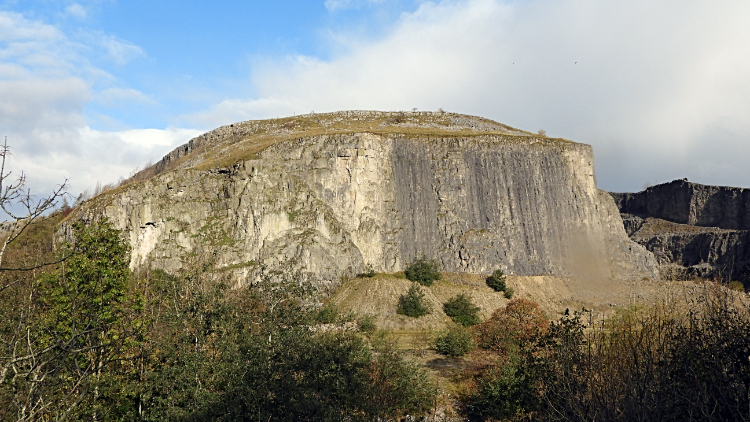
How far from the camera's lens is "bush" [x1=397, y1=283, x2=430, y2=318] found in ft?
207

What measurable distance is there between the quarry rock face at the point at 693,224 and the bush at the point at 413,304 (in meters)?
48.7

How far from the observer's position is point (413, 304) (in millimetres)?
63531

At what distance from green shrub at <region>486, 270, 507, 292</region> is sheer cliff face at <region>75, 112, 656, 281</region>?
2.27 m

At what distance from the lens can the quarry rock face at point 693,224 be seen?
89500 millimetres

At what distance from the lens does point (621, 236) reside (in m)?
84.3

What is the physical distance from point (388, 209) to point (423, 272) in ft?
41.4

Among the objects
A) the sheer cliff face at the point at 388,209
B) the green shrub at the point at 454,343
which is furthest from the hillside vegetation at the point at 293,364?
the sheer cliff face at the point at 388,209

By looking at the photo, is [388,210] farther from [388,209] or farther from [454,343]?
[454,343]

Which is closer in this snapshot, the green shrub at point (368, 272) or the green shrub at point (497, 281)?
the green shrub at point (368, 272)

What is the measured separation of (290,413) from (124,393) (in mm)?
7113

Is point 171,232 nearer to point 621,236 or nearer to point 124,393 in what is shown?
point 124,393

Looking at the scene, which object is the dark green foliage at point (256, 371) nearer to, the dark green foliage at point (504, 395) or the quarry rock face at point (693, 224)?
the dark green foliage at point (504, 395)

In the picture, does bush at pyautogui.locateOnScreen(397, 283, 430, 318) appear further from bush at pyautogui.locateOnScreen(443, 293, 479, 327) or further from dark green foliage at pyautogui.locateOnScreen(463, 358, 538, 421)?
dark green foliage at pyautogui.locateOnScreen(463, 358, 538, 421)

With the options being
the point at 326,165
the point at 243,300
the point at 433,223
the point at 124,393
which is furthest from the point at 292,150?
the point at 124,393
